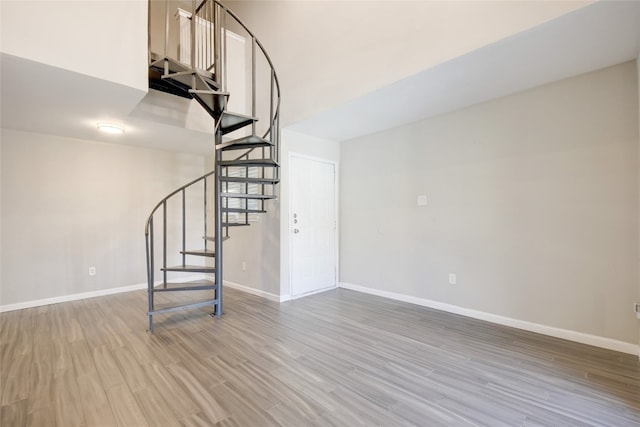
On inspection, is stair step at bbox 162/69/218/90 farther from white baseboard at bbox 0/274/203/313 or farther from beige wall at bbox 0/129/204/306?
white baseboard at bbox 0/274/203/313

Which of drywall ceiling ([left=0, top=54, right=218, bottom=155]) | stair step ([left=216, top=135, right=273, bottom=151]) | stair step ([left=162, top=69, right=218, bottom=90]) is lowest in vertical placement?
stair step ([left=216, top=135, right=273, bottom=151])

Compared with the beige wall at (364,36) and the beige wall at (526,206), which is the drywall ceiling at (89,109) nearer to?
the beige wall at (364,36)

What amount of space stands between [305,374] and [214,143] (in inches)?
136

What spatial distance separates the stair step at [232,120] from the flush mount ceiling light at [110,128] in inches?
52.9

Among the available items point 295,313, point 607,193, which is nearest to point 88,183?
point 295,313

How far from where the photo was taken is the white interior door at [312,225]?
424cm

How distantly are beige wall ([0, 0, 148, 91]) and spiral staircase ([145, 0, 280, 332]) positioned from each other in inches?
9.5

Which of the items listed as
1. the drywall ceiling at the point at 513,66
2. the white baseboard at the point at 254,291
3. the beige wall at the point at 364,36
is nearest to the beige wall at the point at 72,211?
the white baseboard at the point at 254,291

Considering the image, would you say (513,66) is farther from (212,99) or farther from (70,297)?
(70,297)

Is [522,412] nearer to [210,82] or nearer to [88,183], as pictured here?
[210,82]

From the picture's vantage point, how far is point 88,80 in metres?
2.52

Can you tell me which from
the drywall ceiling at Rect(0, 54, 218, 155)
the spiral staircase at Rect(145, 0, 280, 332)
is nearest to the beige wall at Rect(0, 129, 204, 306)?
the drywall ceiling at Rect(0, 54, 218, 155)

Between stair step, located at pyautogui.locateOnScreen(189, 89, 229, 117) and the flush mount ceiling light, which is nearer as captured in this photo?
stair step, located at pyautogui.locateOnScreen(189, 89, 229, 117)

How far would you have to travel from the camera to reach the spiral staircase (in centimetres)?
308
